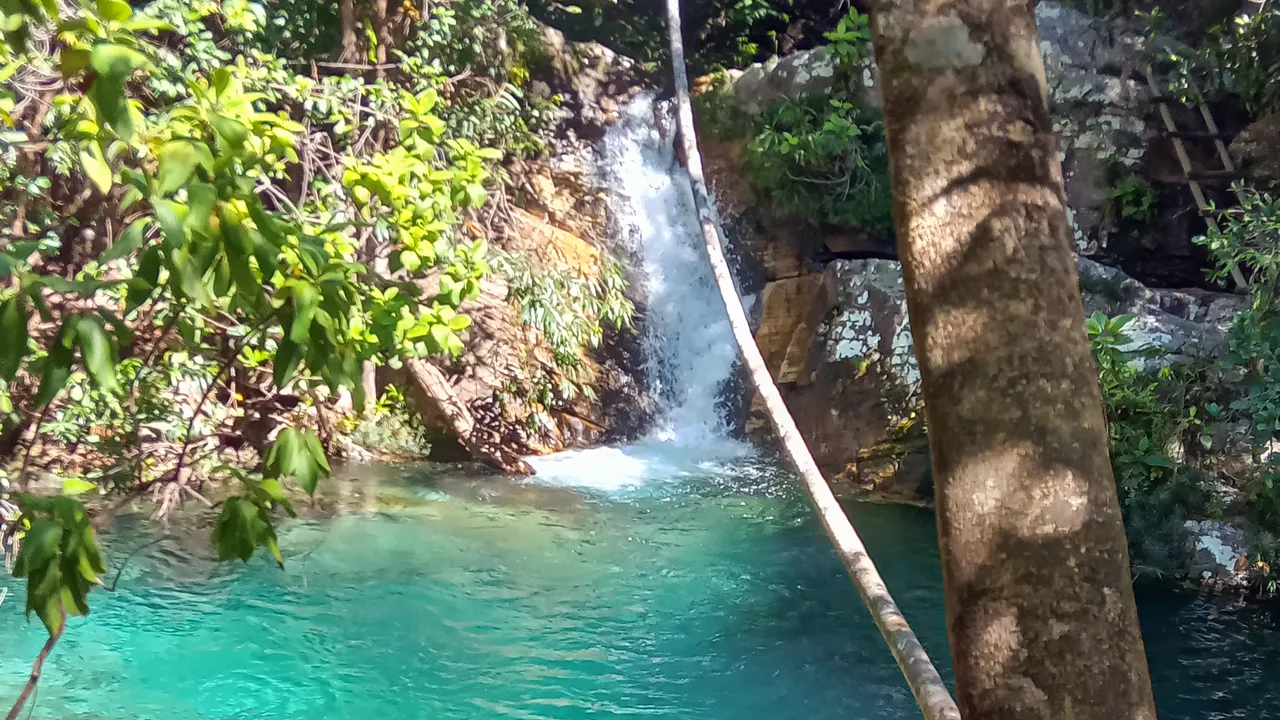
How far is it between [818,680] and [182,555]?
3.62 meters

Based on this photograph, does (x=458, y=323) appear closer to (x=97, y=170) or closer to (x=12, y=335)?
(x=97, y=170)

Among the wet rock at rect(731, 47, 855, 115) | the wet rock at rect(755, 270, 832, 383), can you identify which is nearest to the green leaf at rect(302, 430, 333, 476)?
the wet rock at rect(755, 270, 832, 383)

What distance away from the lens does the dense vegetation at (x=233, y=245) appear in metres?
1.06

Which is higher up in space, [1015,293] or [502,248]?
[502,248]

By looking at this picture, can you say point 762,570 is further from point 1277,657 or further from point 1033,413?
point 1033,413

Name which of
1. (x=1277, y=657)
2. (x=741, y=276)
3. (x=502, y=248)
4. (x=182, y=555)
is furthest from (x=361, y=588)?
(x=741, y=276)

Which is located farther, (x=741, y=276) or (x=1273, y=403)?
(x=741, y=276)

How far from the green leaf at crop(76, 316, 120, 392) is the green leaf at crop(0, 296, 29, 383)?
63 mm

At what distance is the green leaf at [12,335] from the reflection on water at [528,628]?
111 inches

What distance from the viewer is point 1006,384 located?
2.19 feet

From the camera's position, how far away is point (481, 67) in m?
7.67

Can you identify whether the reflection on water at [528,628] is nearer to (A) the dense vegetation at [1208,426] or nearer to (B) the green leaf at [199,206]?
(A) the dense vegetation at [1208,426]

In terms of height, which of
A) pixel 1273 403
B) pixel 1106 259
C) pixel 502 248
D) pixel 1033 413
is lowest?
pixel 1273 403

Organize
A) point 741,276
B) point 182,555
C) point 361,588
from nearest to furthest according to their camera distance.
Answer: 1. point 361,588
2. point 182,555
3. point 741,276
